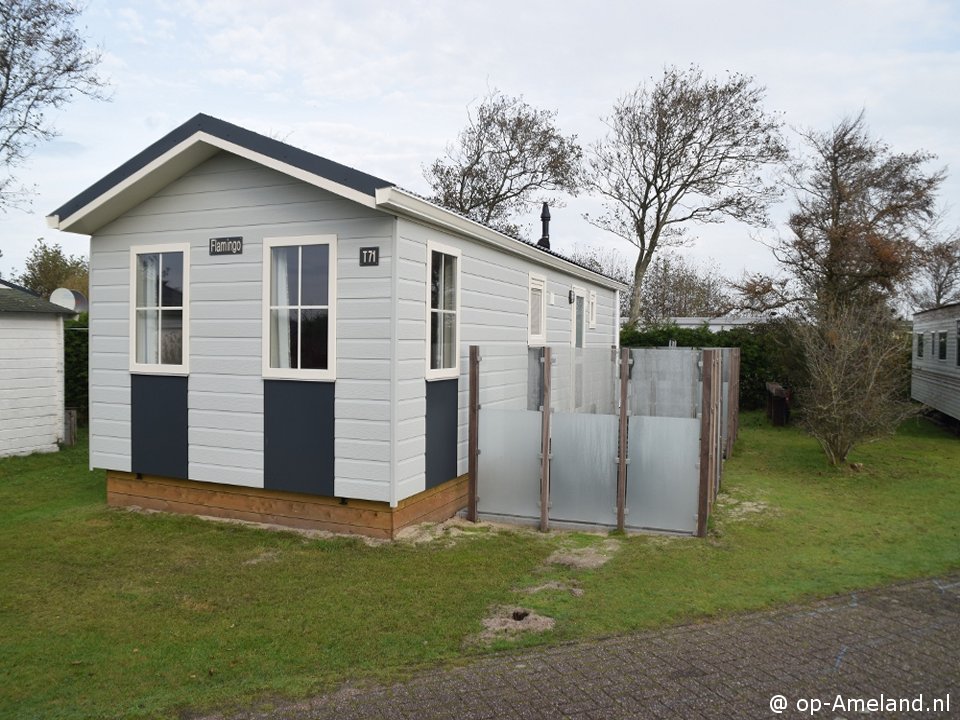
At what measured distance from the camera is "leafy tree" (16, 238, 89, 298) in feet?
109

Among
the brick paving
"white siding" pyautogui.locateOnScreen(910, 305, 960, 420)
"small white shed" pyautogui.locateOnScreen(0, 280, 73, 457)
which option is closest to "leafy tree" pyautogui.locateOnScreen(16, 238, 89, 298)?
"small white shed" pyautogui.locateOnScreen(0, 280, 73, 457)

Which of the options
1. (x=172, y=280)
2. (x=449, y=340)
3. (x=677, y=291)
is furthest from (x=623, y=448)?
(x=677, y=291)

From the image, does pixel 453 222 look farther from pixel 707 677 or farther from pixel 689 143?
pixel 689 143

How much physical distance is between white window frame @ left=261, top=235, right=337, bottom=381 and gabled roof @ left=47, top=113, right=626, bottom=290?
568 millimetres

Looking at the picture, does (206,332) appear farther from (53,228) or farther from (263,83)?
(263,83)

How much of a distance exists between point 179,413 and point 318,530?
6.16 feet

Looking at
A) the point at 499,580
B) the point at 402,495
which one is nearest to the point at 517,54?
the point at 402,495

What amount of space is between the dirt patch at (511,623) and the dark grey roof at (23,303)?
32.5ft

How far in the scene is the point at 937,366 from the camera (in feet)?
55.5

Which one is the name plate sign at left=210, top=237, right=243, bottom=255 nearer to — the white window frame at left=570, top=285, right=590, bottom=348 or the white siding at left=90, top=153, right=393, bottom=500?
the white siding at left=90, top=153, right=393, bottom=500

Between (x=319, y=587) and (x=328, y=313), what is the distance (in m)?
2.41

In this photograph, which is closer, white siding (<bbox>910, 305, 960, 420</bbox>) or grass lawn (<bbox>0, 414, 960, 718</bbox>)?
grass lawn (<bbox>0, 414, 960, 718</bbox>)

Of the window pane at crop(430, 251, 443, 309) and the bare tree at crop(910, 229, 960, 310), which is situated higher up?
the bare tree at crop(910, 229, 960, 310)

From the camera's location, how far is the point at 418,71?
13.7 meters
